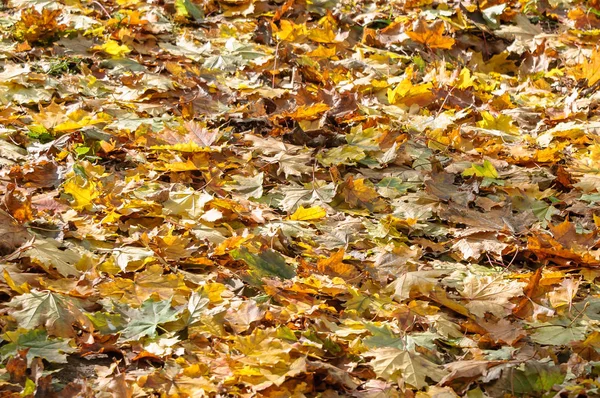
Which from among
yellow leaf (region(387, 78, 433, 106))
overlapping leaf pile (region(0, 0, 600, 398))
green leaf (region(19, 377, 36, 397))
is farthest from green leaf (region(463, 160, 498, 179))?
green leaf (region(19, 377, 36, 397))

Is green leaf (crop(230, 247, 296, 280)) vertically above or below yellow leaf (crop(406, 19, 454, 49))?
below

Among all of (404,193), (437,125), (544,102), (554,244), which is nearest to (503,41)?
(544,102)

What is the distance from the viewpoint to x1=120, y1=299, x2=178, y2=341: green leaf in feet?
6.69

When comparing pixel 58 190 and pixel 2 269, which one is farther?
pixel 58 190

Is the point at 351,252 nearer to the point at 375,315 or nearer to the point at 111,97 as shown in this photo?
the point at 375,315

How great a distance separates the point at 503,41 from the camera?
4.46 metres

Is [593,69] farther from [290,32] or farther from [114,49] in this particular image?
[114,49]

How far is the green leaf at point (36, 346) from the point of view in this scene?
189 cm

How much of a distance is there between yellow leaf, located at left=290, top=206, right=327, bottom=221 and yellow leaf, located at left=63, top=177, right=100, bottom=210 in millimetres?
731

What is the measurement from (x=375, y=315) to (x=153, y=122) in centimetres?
159

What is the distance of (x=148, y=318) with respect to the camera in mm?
2090

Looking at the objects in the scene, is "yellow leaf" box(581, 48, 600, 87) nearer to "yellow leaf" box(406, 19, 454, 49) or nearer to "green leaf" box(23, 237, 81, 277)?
"yellow leaf" box(406, 19, 454, 49)

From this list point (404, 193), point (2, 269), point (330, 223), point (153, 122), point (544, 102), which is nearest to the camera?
point (2, 269)

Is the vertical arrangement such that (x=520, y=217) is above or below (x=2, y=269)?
below
